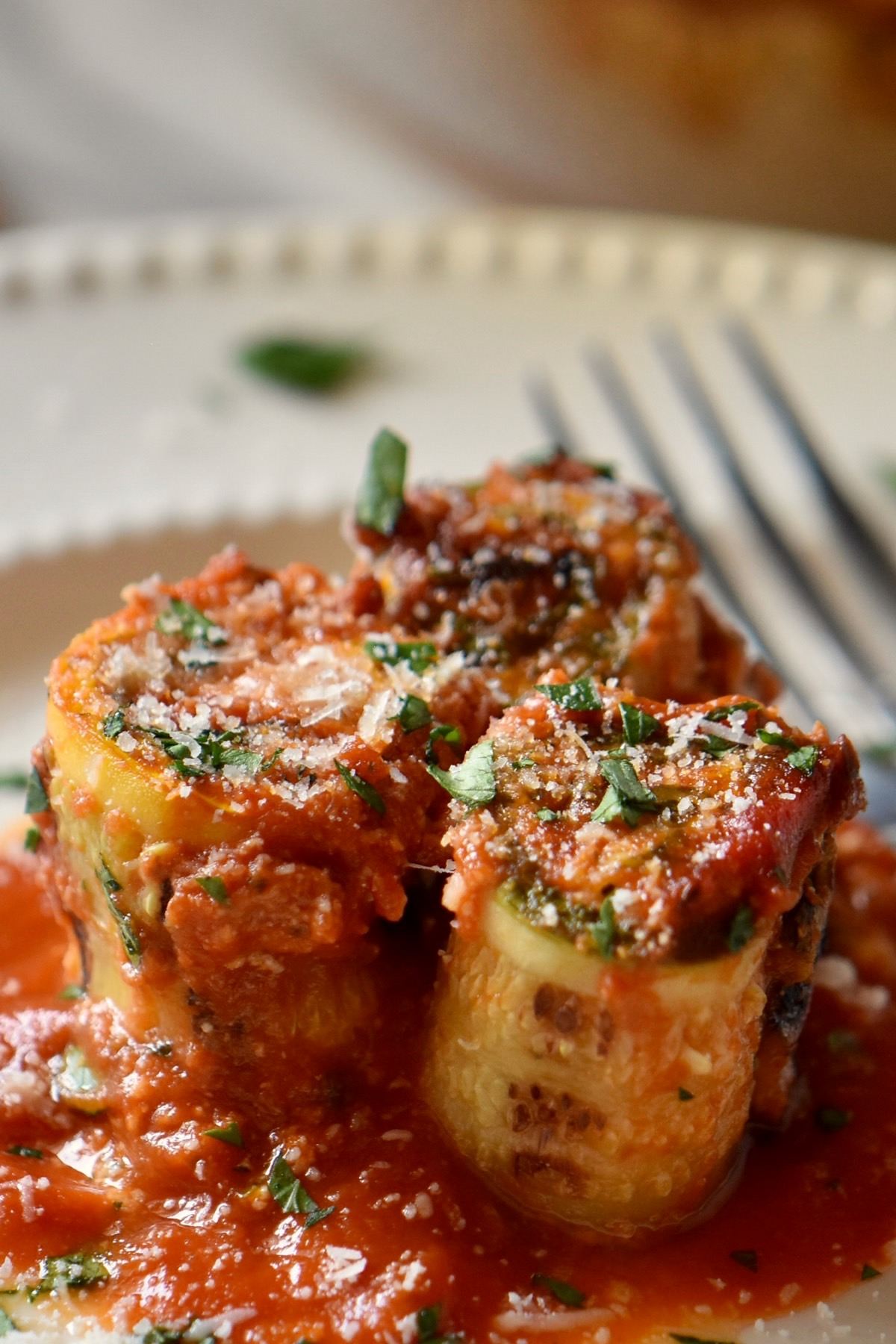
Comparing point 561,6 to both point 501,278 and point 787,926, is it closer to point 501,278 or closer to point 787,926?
point 501,278

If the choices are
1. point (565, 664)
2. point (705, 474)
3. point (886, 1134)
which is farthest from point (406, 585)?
point (705, 474)

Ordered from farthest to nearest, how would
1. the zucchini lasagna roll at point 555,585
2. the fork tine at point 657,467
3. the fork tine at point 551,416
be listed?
the fork tine at point 551,416 < the fork tine at point 657,467 < the zucchini lasagna roll at point 555,585

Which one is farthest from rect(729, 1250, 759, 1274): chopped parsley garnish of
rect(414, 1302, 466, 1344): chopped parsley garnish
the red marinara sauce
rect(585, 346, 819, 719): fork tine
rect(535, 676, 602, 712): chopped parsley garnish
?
rect(585, 346, 819, 719): fork tine

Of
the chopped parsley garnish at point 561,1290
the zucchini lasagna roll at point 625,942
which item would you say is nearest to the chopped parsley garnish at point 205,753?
the zucchini lasagna roll at point 625,942

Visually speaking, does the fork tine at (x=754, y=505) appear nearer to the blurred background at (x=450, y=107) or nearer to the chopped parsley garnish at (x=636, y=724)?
the blurred background at (x=450, y=107)

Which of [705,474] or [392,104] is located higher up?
[392,104]

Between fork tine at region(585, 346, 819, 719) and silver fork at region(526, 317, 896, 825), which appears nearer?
silver fork at region(526, 317, 896, 825)

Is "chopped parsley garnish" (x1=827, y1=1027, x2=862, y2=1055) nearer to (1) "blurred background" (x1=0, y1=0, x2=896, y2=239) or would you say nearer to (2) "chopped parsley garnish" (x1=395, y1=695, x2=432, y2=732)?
(2) "chopped parsley garnish" (x1=395, y1=695, x2=432, y2=732)
